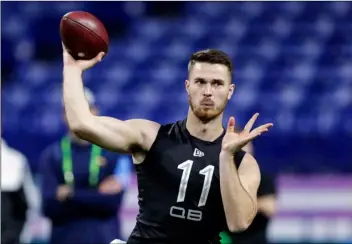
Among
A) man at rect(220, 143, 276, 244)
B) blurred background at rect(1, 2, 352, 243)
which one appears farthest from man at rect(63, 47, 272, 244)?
blurred background at rect(1, 2, 352, 243)

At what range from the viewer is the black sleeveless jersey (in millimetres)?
3725

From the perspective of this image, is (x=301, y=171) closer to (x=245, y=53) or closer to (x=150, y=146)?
(x=245, y=53)

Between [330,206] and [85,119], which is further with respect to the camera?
[330,206]

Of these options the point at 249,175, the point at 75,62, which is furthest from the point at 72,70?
the point at 249,175

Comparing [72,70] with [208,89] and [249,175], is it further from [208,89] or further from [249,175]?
[249,175]

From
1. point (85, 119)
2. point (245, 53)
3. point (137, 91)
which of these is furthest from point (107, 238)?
point (245, 53)

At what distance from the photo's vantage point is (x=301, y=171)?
8789mm

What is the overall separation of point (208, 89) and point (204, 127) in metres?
0.22

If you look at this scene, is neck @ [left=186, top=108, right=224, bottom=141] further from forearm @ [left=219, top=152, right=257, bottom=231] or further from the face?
forearm @ [left=219, top=152, right=257, bottom=231]

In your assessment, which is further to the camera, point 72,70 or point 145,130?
point 145,130

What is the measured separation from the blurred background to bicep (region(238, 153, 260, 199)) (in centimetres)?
527

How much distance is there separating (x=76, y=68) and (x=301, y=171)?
565cm

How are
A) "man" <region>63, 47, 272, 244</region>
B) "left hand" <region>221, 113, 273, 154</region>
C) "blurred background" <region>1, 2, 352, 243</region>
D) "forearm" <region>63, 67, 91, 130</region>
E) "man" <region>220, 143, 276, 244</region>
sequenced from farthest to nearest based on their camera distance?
1. "blurred background" <region>1, 2, 352, 243</region>
2. "man" <region>220, 143, 276, 244</region>
3. "man" <region>63, 47, 272, 244</region>
4. "left hand" <region>221, 113, 273, 154</region>
5. "forearm" <region>63, 67, 91, 130</region>

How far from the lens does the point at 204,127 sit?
3891 mm
